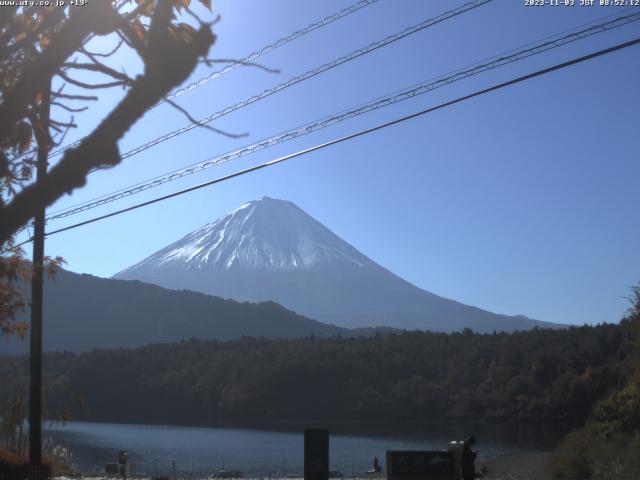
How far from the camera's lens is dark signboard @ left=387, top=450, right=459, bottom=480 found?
586 inches

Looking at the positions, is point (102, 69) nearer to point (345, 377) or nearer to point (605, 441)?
point (605, 441)

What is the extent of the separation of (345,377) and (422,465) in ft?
214

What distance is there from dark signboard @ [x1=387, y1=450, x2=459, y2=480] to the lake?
2095cm

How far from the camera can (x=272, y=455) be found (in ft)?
153

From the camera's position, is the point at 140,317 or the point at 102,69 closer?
the point at 102,69

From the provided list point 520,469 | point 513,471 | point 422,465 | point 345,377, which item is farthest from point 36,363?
point 345,377

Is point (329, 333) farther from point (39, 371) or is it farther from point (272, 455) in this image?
point (39, 371)

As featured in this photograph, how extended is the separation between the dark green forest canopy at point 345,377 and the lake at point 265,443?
3.47m

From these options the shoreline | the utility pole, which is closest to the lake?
the shoreline

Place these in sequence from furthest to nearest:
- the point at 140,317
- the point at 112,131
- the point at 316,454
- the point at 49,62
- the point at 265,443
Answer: the point at 140,317, the point at 265,443, the point at 316,454, the point at 49,62, the point at 112,131

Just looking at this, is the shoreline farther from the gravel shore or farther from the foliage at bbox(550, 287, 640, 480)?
the foliage at bbox(550, 287, 640, 480)

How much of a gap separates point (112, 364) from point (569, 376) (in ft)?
138

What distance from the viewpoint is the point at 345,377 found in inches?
3132

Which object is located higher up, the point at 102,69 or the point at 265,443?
the point at 102,69
